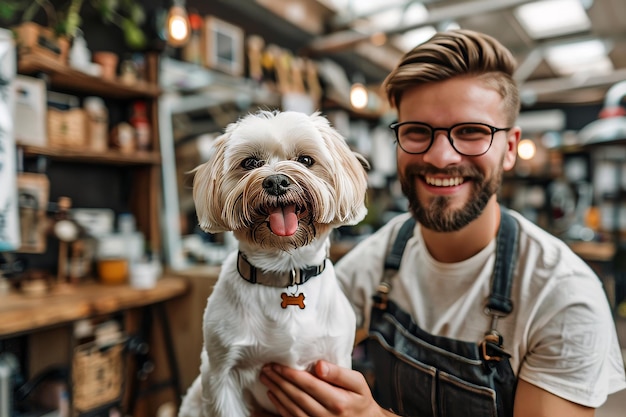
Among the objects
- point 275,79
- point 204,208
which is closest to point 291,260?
point 204,208

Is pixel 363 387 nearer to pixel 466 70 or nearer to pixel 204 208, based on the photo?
pixel 204 208

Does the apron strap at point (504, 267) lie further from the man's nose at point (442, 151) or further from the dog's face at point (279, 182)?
the dog's face at point (279, 182)

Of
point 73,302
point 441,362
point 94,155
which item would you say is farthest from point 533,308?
point 94,155

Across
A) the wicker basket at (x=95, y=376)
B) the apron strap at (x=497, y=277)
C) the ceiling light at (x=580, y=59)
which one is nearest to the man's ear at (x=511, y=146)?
the apron strap at (x=497, y=277)

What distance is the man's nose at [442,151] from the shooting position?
1.10 metres

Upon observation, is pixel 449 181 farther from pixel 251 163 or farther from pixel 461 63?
pixel 251 163

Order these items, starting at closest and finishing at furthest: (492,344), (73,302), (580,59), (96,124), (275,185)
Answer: (275,185) < (492,344) < (73,302) < (96,124) < (580,59)

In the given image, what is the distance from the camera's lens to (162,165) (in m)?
2.94

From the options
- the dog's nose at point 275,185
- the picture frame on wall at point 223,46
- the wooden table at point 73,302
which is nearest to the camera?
the dog's nose at point 275,185

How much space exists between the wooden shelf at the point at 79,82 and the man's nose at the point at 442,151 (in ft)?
6.59

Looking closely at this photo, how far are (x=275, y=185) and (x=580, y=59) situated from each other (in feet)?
22.4

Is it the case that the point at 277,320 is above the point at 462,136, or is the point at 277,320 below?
below

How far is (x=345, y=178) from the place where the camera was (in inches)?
34.6

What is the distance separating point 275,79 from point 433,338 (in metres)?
3.45
